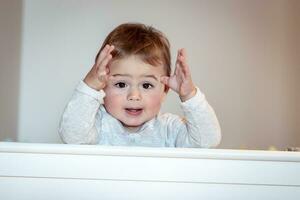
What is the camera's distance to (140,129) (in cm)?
112

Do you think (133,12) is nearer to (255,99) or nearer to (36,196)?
(255,99)

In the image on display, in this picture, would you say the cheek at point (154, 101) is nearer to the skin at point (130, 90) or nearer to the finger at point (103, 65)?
the skin at point (130, 90)

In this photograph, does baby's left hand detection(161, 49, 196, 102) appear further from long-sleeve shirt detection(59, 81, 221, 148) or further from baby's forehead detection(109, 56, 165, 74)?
baby's forehead detection(109, 56, 165, 74)

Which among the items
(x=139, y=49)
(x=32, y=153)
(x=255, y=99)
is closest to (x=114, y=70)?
(x=139, y=49)

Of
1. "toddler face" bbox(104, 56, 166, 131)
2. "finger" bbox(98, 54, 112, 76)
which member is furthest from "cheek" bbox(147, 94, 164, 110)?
"finger" bbox(98, 54, 112, 76)

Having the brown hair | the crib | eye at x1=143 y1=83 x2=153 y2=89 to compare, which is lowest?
the crib

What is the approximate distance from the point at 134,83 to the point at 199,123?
0.19 m

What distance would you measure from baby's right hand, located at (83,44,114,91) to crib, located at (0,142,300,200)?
9.6 inches

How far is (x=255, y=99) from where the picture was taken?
1.73 metres

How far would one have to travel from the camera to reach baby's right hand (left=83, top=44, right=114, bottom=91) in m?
0.89

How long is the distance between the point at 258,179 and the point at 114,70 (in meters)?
0.50

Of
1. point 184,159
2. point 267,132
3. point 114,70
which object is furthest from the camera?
Answer: point 267,132

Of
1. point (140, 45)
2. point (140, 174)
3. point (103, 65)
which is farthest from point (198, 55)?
point (140, 174)

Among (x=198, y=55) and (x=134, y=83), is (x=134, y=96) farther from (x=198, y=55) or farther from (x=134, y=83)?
(x=198, y=55)
